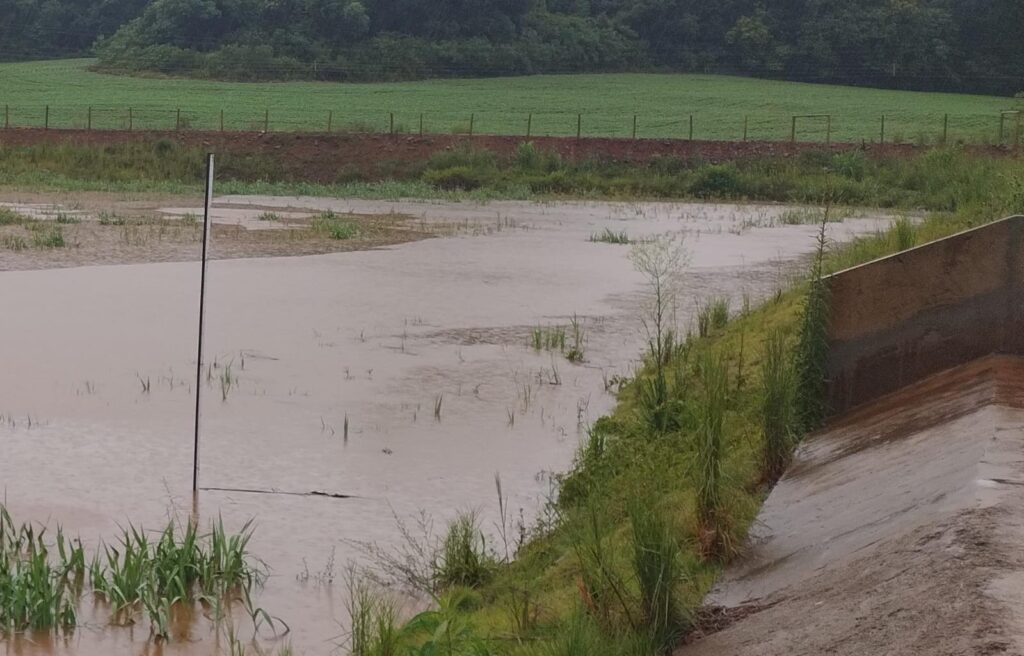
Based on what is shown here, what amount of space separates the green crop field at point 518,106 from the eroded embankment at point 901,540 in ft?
156

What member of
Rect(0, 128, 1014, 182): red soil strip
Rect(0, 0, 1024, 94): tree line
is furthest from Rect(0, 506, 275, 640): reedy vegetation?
Rect(0, 0, 1024, 94): tree line

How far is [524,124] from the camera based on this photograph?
65562 mm

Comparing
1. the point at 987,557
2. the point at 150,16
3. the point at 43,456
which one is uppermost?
the point at 150,16

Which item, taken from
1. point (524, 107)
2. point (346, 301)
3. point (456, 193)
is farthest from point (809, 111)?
point (346, 301)

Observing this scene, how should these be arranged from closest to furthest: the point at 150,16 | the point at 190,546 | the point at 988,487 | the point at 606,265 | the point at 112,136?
the point at 988,487 < the point at 190,546 < the point at 606,265 < the point at 112,136 < the point at 150,16

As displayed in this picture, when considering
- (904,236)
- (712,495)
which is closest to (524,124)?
(904,236)

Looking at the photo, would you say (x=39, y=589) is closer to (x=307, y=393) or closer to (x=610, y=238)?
(x=307, y=393)

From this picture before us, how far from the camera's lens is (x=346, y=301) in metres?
19.3

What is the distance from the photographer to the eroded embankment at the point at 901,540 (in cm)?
493

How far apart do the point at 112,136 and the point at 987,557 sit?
53.1 m

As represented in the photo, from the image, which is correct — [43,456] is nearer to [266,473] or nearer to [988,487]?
[266,473]

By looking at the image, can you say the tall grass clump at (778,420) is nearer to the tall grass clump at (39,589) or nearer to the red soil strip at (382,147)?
the tall grass clump at (39,589)

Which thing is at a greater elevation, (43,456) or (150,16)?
(150,16)

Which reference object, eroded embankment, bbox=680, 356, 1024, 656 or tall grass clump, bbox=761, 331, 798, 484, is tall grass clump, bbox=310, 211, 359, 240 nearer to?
tall grass clump, bbox=761, 331, 798, 484
